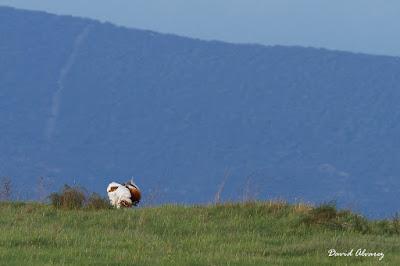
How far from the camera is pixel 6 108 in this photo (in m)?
92.6

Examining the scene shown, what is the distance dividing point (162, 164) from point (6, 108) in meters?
17.5

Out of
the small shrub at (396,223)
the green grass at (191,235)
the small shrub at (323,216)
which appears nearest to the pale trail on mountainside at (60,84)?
the green grass at (191,235)

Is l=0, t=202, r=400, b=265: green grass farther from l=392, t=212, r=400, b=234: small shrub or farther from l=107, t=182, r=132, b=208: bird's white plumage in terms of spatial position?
l=107, t=182, r=132, b=208: bird's white plumage

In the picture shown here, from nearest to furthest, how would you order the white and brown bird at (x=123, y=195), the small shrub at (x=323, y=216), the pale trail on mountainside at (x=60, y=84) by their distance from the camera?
the small shrub at (x=323, y=216), the white and brown bird at (x=123, y=195), the pale trail on mountainside at (x=60, y=84)

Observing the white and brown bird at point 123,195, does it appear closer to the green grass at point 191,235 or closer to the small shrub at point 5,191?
the green grass at point 191,235

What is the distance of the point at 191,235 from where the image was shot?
15078 millimetres

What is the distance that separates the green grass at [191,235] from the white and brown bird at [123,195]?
4.38 feet

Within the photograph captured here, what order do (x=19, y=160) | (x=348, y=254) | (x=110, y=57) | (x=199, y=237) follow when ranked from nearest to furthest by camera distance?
(x=348, y=254)
(x=199, y=237)
(x=19, y=160)
(x=110, y=57)

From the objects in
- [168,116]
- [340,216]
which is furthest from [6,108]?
[340,216]

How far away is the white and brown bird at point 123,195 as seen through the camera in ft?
62.4

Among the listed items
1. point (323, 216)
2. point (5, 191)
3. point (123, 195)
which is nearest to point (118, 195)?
point (123, 195)

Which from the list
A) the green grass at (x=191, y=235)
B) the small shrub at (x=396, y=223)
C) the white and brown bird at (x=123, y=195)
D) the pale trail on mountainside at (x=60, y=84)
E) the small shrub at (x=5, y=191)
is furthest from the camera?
the pale trail on mountainside at (x=60, y=84)

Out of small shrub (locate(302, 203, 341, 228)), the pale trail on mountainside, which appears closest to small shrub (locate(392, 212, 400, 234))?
small shrub (locate(302, 203, 341, 228))

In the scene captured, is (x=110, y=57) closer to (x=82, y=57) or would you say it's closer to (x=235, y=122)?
(x=82, y=57)
